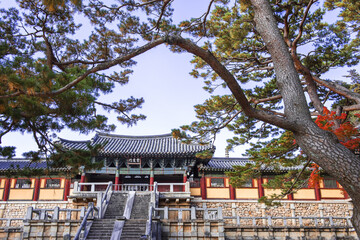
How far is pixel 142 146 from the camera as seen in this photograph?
24.7 metres

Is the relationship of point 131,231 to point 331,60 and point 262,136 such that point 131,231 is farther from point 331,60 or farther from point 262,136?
point 331,60

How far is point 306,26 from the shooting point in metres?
10.6

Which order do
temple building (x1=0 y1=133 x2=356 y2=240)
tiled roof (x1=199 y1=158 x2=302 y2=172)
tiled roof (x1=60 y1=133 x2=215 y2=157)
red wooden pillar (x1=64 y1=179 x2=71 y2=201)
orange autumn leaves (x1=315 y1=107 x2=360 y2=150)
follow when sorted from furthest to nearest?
1. tiled roof (x1=199 y1=158 x2=302 y2=172)
2. tiled roof (x1=60 y1=133 x2=215 y2=157)
3. red wooden pillar (x1=64 y1=179 x2=71 y2=201)
4. temple building (x1=0 y1=133 x2=356 y2=240)
5. orange autumn leaves (x1=315 y1=107 x2=360 y2=150)

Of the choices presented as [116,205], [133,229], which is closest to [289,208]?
[116,205]

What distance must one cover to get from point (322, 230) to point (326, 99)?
8.52 m

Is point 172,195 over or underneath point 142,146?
underneath

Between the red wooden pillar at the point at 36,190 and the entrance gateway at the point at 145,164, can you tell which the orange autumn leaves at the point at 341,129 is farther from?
the red wooden pillar at the point at 36,190

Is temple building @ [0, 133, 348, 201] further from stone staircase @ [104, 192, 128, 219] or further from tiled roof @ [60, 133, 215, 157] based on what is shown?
stone staircase @ [104, 192, 128, 219]

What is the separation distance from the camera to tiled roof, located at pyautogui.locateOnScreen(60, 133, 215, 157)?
69.1ft

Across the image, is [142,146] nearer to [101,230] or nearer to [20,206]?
[20,206]

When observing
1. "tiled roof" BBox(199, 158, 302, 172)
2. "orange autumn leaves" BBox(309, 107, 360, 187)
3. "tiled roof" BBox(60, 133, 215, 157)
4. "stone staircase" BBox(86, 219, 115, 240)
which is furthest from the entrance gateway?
"orange autumn leaves" BBox(309, 107, 360, 187)

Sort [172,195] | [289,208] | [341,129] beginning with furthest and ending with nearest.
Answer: [289,208]
[172,195]
[341,129]

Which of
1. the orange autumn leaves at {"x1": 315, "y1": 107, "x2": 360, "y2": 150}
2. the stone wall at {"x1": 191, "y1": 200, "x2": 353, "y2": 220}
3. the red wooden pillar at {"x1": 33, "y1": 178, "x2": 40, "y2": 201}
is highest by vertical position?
the orange autumn leaves at {"x1": 315, "y1": 107, "x2": 360, "y2": 150}

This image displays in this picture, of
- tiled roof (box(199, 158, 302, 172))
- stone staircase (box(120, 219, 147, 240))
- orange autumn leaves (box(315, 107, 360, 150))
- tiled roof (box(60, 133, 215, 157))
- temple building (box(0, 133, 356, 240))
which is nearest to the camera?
orange autumn leaves (box(315, 107, 360, 150))
